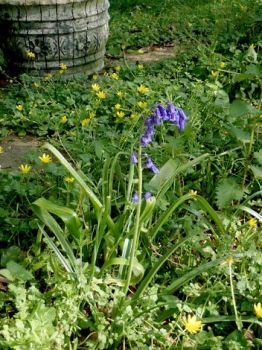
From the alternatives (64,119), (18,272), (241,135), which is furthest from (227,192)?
(64,119)

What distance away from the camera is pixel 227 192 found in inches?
99.4

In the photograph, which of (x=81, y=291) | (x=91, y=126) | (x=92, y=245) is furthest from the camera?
(x=91, y=126)

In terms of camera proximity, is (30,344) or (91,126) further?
(91,126)

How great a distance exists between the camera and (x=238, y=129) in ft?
8.66

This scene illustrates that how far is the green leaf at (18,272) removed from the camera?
1.93 metres

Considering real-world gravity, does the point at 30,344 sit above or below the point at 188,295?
above

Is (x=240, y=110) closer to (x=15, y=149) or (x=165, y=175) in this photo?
(x=165, y=175)

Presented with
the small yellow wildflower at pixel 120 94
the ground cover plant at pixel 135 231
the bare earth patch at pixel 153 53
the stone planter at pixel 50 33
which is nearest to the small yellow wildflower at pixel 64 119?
the ground cover plant at pixel 135 231

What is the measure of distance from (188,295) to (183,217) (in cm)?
42

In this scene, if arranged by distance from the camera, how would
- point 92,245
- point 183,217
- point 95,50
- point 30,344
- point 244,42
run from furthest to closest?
point 244,42 < point 95,50 < point 183,217 < point 92,245 < point 30,344

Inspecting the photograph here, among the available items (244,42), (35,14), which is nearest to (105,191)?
(35,14)

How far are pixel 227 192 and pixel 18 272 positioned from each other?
3.30 feet

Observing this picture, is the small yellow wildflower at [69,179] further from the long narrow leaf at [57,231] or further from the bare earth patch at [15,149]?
the bare earth patch at [15,149]

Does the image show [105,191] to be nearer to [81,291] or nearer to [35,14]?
[81,291]
